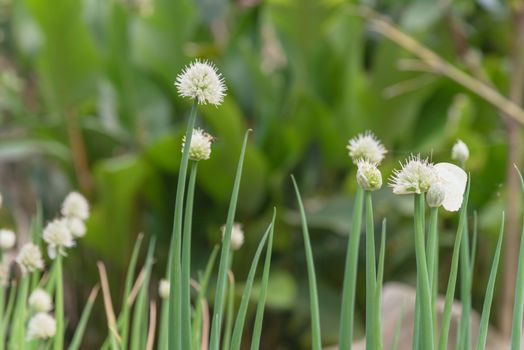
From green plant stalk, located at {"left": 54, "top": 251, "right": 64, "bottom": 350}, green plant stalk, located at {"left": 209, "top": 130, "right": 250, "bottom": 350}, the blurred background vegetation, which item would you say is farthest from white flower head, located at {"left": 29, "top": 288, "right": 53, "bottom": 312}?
the blurred background vegetation

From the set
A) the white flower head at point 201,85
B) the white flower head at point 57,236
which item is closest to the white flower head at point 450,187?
the white flower head at point 201,85

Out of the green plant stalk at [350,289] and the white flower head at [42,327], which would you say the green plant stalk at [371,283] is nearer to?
the green plant stalk at [350,289]

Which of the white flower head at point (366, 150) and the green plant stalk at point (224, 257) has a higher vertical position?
the white flower head at point (366, 150)

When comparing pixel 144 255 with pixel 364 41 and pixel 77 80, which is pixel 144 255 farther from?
pixel 364 41

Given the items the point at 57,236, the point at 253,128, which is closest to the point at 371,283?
the point at 57,236

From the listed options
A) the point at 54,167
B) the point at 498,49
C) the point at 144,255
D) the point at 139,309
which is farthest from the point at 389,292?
the point at 498,49

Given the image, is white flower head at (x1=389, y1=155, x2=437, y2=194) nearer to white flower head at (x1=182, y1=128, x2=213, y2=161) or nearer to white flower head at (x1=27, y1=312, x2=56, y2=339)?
white flower head at (x1=182, y1=128, x2=213, y2=161)

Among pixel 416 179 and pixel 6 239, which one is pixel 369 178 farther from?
pixel 6 239
